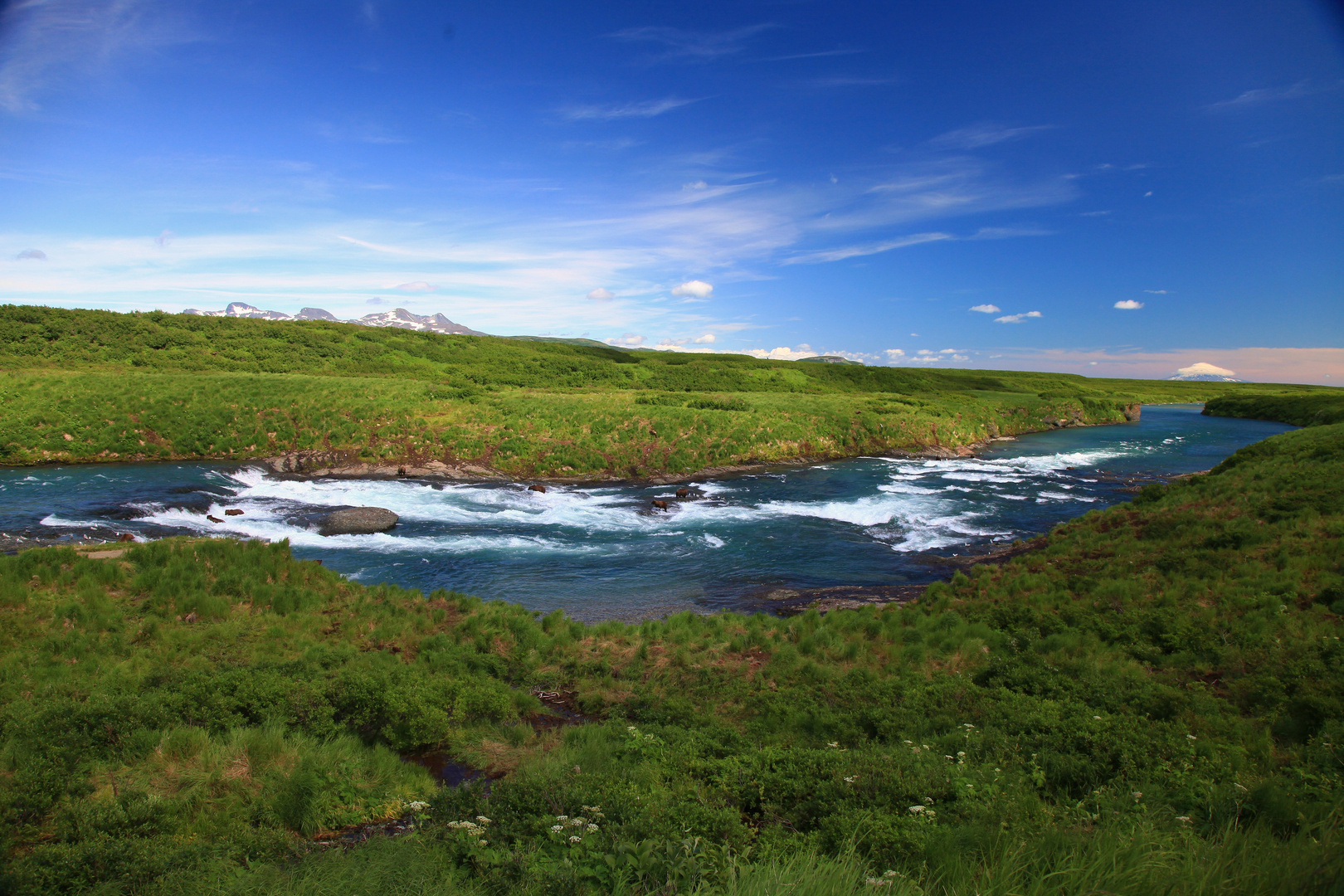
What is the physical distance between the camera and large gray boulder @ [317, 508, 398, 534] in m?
21.3

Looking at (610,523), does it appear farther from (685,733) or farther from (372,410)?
(372,410)

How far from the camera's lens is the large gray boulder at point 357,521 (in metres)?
21.3

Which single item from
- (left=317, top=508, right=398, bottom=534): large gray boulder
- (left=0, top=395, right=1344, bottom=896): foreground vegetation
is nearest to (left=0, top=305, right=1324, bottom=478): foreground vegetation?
(left=317, top=508, right=398, bottom=534): large gray boulder

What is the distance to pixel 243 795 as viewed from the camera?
18.9ft

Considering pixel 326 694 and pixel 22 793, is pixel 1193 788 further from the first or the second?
pixel 22 793

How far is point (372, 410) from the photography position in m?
37.6

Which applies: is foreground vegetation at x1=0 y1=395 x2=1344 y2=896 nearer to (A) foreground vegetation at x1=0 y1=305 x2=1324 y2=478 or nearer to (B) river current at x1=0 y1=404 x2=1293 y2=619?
(B) river current at x1=0 y1=404 x2=1293 y2=619

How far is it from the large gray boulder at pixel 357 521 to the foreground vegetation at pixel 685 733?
9.06 meters

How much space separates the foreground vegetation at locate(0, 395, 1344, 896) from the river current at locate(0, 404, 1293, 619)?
14.9ft

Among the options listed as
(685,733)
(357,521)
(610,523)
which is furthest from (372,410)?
(685,733)

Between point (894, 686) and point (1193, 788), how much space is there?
12.9 feet

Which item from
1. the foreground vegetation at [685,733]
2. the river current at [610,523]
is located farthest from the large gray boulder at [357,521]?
the foreground vegetation at [685,733]

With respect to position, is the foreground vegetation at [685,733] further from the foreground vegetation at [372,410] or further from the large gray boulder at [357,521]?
the foreground vegetation at [372,410]

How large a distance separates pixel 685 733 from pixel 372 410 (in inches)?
1422
